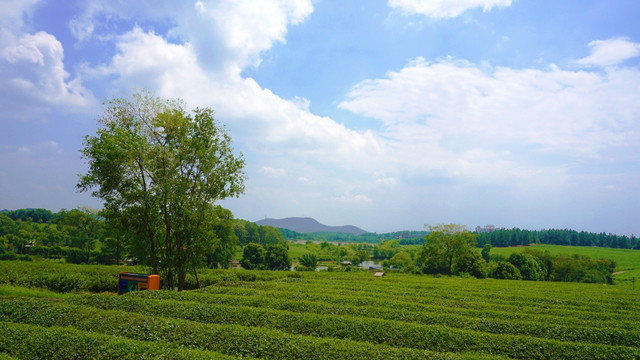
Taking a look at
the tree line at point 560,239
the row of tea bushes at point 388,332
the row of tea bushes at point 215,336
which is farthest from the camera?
the tree line at point 560,239

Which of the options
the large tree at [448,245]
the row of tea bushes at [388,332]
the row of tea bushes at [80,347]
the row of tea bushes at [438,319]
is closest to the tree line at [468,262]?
the large tree at [448,245]

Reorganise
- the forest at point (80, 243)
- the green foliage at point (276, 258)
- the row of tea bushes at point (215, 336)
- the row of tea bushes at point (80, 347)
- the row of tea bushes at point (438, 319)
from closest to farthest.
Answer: the row of tea bushes at point (80, 347) → the row of tea bushes at point (215, 336) → the row of tea bushes at point (438, 319) → the forest at point (80, 243) → the green foliage at point (276, 258)

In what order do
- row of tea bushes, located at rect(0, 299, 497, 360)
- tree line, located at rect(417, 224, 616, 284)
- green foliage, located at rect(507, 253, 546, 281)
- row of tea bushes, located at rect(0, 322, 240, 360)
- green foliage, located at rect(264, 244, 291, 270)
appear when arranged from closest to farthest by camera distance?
1. row of tea bushes, located at rect(0, 322, 240, 360)
2. row of tea bushes, located at rect(0, 299, 497, 360)
3. tree line, located at rect(417, 224, 616, 284)
4. green foliage, located at rect(507, 253, 546, 281)
5. green foliage, located at rect(264, 244, 291, 270)

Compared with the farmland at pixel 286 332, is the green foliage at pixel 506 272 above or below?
below

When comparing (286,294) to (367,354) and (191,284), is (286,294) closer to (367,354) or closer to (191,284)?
(367,354)

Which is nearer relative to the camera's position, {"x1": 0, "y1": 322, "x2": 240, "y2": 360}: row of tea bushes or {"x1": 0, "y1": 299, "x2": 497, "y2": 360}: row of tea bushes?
{"x1": 0, "y1": 322, "x2": 240, "y2": 360}: row of tea bushes

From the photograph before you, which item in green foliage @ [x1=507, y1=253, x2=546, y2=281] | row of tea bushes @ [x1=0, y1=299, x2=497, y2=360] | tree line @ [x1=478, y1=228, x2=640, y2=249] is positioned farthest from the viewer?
tree line @ [x1=478, y1=228, x2=640, y2=249]

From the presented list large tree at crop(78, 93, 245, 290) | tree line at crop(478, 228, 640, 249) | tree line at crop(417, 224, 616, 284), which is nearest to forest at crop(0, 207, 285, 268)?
large tree at crop(78, 93, 245, 290)

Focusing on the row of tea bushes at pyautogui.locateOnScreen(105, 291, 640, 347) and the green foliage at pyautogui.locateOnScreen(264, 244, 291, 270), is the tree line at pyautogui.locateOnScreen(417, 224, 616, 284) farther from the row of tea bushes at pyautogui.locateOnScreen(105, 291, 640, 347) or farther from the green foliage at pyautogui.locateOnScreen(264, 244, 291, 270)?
the row of tea bushes at pyautogui.locateOnScreen(105, 291, 640, 347)

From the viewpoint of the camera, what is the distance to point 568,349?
1027 cm

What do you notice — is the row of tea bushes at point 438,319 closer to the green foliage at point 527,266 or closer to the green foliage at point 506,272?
the green foliage at point 506,272

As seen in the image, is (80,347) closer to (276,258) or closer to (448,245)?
(448,245)

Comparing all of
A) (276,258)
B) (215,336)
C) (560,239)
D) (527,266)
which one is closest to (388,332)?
(215,336)

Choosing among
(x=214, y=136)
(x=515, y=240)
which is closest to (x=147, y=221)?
(x=214, y=136)
